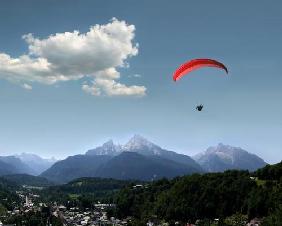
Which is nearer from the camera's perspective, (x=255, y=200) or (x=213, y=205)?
(x=255, y=200)

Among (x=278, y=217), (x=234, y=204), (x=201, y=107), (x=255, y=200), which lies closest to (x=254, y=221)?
(x=255, y=200)

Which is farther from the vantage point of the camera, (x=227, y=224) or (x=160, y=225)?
(x=160, y=225)

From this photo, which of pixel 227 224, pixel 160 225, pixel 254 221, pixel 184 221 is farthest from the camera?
pixel 184 221

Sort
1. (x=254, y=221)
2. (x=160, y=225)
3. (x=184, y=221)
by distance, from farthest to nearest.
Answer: (x=184, y=221) → (x=160, y=225) → (x=254, y=221)

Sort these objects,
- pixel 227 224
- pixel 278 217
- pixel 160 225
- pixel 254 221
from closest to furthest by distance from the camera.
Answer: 1. pixel 278 217
2. pixel 227 224
3. pixel 254 221
4. pixel 160 225

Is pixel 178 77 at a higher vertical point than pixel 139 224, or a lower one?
higher

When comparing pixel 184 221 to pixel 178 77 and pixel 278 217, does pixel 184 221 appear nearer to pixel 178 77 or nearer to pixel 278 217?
pixel 278 217

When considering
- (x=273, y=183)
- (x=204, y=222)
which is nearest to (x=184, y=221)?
(x=204, y=222)

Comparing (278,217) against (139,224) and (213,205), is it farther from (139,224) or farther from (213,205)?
(213,205)

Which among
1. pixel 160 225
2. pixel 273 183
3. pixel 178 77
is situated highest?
pixel 178 77
